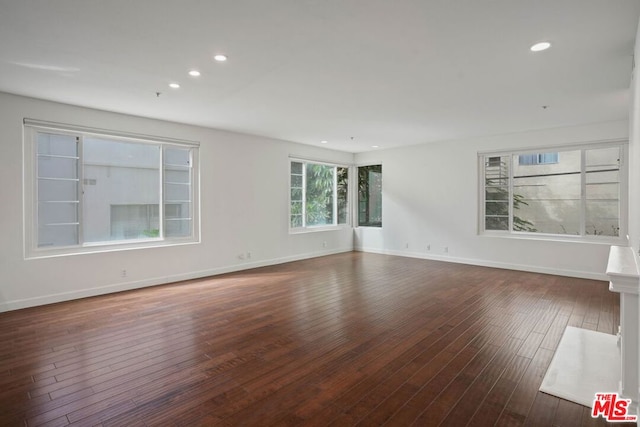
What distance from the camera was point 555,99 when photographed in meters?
4.34

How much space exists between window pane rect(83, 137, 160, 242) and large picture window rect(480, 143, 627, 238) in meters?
6.12

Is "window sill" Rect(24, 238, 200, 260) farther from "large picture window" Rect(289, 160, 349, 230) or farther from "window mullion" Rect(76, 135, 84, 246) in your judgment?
"large picture window" Rect(289, 160, 349, 230)

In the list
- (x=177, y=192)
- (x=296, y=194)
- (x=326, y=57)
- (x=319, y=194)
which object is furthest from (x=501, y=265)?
(x=177, y=192)

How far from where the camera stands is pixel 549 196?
6270 millimetres

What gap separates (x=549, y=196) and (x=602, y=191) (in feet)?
2.47

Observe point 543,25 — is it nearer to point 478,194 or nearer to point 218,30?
point 218,30

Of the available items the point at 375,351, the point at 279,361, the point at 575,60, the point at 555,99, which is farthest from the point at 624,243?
the point at 279,361

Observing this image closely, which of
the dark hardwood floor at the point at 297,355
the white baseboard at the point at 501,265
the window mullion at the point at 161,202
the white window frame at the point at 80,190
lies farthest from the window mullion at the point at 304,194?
the window mullion at the point at 161,202

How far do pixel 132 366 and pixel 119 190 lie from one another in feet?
10.4

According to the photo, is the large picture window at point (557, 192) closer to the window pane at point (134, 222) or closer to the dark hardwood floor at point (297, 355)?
the dark hardwood floor at point (297, 355)

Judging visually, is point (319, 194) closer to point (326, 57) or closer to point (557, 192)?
point (557, 192)

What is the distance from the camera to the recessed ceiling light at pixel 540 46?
9.27ft

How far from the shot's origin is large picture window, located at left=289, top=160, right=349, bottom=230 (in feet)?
25.0

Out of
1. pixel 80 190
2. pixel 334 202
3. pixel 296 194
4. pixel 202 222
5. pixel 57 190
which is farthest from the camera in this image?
pixel 334 202
